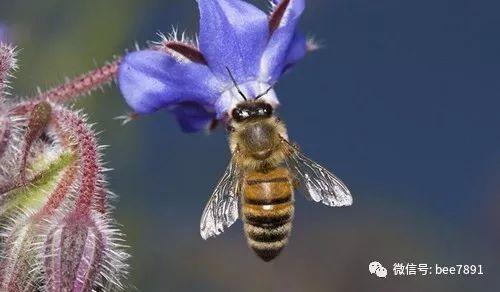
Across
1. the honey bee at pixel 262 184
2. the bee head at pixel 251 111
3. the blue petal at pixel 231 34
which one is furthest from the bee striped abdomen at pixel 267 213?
the blue petal at pixel 231 34

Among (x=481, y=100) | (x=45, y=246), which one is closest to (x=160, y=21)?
(x=481, y=100)

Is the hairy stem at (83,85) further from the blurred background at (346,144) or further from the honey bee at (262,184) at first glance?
the blurred background at (346,144)

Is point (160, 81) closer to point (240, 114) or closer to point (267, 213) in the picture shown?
point (240, 114)

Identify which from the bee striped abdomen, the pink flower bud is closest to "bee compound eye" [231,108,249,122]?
the bee striped abdomen

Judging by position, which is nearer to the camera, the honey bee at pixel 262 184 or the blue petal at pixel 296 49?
the honey bee at pixel 262 184

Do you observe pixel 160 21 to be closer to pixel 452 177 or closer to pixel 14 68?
pixel 452 177

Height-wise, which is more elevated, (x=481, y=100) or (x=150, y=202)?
(x=481, y=100)

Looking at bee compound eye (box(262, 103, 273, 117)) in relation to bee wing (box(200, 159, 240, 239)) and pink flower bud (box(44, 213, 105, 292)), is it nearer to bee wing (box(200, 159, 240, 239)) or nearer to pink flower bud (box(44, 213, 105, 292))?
bee wing (box(200, 159, 240, 239))
